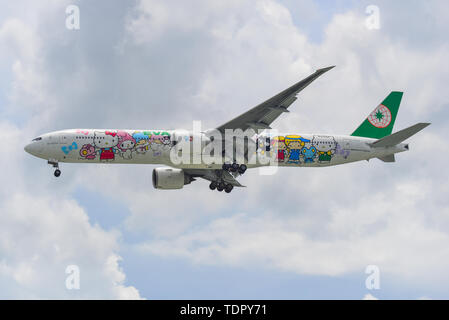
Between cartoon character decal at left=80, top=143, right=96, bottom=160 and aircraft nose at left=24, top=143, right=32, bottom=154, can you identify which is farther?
aircraft nose at left=24, top=143, right=32, bottom=154

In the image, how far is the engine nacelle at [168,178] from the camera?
66.5 metres

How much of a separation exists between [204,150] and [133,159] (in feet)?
18.6

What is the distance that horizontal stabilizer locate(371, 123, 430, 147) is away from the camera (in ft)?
199

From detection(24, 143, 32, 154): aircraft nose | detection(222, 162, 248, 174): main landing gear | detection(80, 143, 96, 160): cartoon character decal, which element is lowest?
detection(222, 162, 248, 174): main landing gear

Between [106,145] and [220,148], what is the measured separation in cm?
906

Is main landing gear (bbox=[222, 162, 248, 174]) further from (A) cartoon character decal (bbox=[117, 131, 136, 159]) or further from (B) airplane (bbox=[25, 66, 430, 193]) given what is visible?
(A) cartoon character decal (bbox=[117, 131, 136, 159])

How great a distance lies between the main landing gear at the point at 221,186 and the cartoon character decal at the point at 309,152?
7.14m

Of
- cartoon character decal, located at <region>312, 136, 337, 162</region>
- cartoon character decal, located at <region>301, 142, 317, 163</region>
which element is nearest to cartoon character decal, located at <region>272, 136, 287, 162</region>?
cartoon character decal, located at <region>301, 142, 317, 163</region>

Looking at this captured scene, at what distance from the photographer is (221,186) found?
6694 centimetres

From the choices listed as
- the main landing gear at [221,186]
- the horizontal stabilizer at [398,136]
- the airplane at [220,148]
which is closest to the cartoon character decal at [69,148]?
the airplane at [220,148]

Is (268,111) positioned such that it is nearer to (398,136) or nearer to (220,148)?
(220,148)

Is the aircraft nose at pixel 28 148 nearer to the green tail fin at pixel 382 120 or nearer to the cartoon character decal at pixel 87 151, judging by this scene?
the cartoon character decal at pixel 87 151

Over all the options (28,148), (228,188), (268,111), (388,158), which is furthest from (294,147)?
(28,148)

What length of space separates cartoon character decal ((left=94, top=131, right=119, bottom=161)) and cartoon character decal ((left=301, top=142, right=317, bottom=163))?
1547 centimetres
